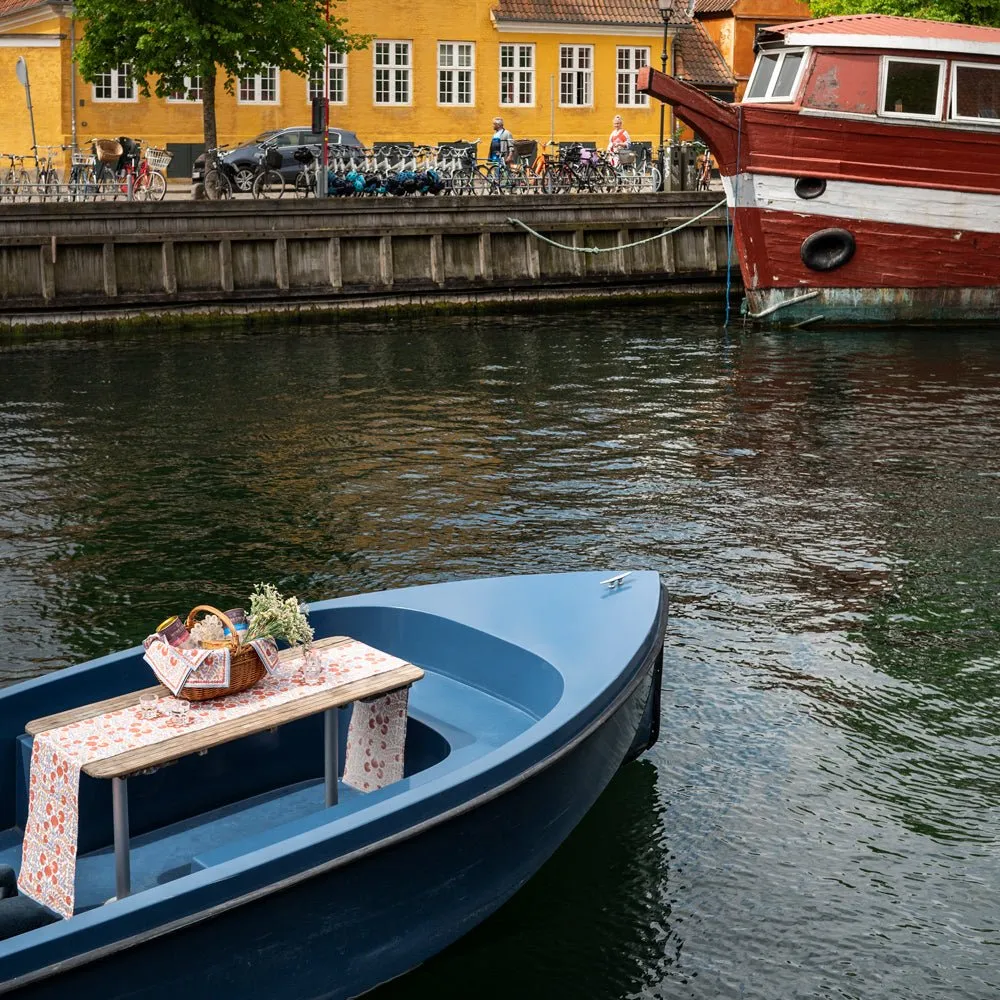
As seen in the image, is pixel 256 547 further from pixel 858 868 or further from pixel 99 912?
pixel 99 912

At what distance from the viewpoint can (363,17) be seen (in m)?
42.6

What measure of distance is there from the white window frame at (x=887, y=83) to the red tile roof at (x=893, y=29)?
34 cm

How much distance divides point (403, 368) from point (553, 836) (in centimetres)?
1576

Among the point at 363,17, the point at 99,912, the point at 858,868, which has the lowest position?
the point at 858,868

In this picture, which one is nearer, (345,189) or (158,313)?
(158,313)

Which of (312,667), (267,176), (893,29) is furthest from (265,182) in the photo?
(312,667)

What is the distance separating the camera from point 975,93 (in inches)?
983

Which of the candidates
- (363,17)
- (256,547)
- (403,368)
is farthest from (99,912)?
(363,17)

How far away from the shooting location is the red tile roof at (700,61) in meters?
48.0

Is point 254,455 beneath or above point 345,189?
beneath

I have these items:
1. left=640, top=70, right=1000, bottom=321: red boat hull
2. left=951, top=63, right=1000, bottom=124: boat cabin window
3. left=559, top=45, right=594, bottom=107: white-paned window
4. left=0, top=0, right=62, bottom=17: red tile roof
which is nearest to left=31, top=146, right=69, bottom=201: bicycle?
left=640, top=70, right=1000, bottom=321: red boat hull

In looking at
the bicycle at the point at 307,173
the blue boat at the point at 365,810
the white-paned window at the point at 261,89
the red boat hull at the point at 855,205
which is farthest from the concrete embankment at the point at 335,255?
the blue boat at the point at 365,810

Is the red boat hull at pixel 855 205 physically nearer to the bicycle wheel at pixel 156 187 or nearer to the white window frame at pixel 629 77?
the bicycle wheel at pixel 156 187

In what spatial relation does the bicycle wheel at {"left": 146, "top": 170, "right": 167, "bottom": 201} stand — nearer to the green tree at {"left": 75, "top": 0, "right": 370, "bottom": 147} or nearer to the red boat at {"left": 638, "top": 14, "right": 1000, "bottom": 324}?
the green tree at {"left": 75, "top": 0, "right": 370, "bottom": 147}
